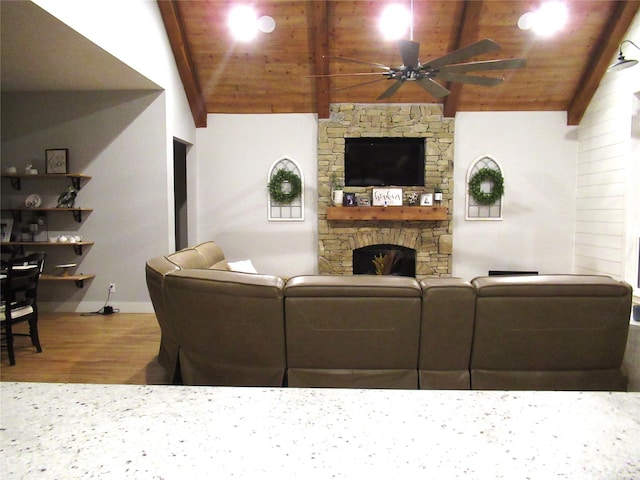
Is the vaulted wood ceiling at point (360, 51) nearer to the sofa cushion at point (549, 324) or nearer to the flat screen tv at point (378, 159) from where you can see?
the flat screen tv at point (378, 159)

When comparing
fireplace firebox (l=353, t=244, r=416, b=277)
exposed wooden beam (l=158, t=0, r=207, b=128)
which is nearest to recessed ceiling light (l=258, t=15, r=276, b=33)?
exposed wooden beam (l=158, t=0, r=207, b=128)

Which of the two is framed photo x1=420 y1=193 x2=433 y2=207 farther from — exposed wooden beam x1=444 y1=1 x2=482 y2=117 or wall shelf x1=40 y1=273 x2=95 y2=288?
wall shelf x1=40 y1=273 x2=95 y2=288

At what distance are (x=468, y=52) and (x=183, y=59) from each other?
412 cm

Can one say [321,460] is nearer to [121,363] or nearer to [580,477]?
[580,477]

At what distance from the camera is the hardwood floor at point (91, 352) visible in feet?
12.2

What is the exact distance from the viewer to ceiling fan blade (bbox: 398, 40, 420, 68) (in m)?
3.38

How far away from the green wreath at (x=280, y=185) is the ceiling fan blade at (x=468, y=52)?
3.68 metres

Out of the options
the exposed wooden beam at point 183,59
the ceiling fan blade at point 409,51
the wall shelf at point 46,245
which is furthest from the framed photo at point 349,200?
the wall shelf at point 46,245

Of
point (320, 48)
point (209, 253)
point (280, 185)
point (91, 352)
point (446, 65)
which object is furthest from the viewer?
point (280, 185)

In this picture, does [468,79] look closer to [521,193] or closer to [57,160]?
[521,193]

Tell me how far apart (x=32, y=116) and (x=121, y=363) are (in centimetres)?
369

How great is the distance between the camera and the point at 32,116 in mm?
5754

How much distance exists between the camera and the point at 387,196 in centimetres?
701

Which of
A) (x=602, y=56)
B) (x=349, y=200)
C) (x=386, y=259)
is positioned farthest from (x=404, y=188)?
(x=602, y=56)
